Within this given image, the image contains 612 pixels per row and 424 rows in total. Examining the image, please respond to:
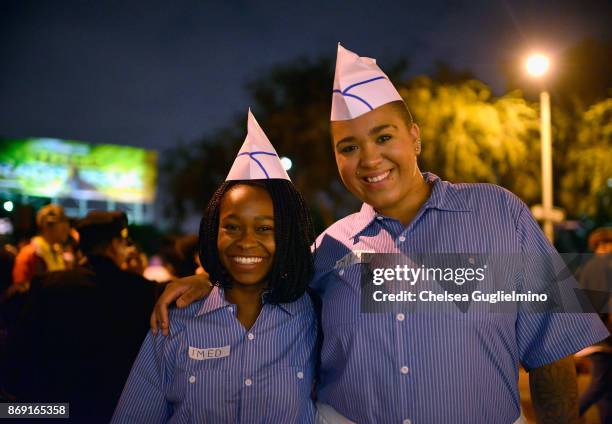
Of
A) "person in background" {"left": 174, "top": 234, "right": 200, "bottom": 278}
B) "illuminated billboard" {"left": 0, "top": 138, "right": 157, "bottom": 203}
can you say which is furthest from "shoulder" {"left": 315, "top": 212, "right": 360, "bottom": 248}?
"illuminated billboard" {"left": 0, "top": 138, "right": 157, "bottom": 203}

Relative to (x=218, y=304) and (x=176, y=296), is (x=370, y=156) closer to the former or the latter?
(x=218, y=304)

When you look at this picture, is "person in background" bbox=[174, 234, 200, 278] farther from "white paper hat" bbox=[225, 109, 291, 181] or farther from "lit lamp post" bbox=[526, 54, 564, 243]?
"lit lamp post" bbox=[526, 54, 564, 243]

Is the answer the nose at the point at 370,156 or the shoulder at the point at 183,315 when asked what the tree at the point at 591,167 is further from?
the shoulder at the point at 183,315

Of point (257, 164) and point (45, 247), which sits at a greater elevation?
point (257, 164)

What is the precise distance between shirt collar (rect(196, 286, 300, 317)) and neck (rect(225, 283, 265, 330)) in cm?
4

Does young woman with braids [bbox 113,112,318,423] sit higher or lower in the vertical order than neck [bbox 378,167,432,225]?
lower

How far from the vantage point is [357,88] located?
2.57 m

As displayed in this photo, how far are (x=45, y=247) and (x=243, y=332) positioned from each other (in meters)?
4.86

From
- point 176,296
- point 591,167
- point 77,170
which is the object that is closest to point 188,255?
point 176,296

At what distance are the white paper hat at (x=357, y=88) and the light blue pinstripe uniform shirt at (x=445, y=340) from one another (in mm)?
467

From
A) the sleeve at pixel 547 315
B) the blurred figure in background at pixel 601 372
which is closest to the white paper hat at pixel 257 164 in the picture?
the sleeve at pixel 547 315

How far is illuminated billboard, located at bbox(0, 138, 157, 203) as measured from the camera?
41.1 m

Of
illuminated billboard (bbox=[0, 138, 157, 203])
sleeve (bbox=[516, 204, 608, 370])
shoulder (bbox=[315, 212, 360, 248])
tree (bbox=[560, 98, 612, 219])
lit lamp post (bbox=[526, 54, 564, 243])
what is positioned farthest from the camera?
illuminated billboard (bbox=[0, 138, 157, 203])

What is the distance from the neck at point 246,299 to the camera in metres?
2.55
